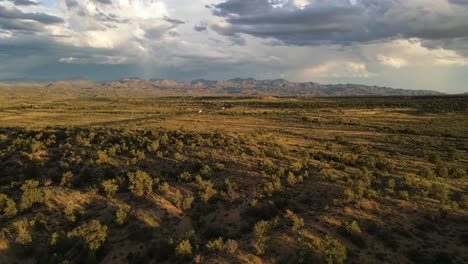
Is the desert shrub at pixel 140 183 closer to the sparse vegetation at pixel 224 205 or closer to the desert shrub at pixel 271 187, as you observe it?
the sparse vegetation at pixel 224 205

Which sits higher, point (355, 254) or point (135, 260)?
point (355, 254)

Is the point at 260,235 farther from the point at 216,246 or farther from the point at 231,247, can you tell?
the point at 216,246

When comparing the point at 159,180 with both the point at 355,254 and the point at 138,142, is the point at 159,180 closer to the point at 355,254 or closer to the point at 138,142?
the point at 138,142

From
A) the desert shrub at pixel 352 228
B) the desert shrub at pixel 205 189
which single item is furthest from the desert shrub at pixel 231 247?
the desert shrub at pixel 205 189

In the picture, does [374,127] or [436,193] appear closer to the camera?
[436,193]

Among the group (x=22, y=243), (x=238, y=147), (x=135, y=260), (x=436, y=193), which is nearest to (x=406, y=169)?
(x=436, y=193)

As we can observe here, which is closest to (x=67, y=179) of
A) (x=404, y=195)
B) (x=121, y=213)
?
(x=121, y=213)

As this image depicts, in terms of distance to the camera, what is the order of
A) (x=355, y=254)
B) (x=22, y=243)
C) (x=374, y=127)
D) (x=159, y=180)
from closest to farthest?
(x=355, y=254) → (x=22, y=243) → (x=159, y=180) → (x=374, y=127)
